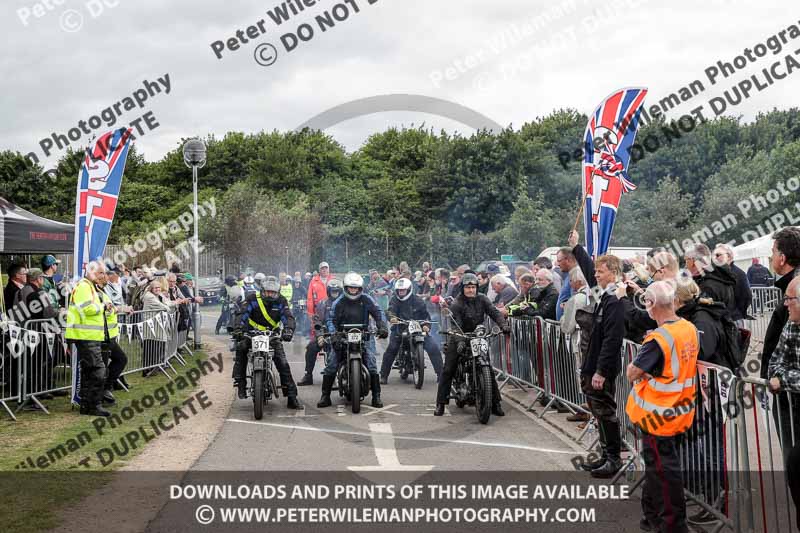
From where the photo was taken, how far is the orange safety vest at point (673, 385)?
529cm

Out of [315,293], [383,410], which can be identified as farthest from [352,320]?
[315,293]

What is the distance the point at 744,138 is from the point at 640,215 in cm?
1704

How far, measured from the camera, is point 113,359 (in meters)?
11.8

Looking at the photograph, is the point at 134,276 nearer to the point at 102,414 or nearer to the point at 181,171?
the point at 102,414

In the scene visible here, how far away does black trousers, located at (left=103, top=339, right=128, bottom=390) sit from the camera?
457 inches

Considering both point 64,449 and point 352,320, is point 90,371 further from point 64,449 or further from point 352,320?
point 352,320

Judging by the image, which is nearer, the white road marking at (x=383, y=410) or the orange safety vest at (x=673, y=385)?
the orange safety vest at (x=673, y=385)

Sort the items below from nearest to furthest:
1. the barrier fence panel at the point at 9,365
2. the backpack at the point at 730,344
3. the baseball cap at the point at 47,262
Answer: the backpack at the point at 730,344
the barrier fence panel at the point at 9,365
the baseball cap at the point at 47,262

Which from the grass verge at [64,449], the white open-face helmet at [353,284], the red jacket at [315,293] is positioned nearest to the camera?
the grass verge at [64,449]

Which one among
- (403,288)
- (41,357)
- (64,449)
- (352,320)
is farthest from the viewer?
(403,288)

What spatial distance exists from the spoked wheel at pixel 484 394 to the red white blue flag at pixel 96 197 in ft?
18.5

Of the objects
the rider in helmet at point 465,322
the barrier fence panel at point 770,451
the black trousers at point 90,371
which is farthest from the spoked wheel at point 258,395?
the barrier fence panel at point 770,451

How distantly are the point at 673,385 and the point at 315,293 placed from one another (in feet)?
40.9

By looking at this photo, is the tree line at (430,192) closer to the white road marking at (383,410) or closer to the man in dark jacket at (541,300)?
the man in dark jacket at (541,300)
